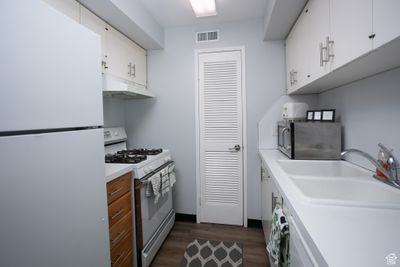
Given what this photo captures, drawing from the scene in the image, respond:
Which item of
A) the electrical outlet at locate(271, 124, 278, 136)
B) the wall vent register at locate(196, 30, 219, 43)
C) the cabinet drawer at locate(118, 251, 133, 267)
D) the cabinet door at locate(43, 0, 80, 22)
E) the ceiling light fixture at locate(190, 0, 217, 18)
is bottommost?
the cabinet drawer at locate(118, 251, 133, 267)

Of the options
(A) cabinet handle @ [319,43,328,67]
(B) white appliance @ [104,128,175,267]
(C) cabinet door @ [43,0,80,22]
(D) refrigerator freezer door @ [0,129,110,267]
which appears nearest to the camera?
(D) refrigerator freezer door @ [0,129,110,267]

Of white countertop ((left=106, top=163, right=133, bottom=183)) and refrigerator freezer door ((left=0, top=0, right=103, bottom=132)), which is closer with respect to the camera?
refrigerator freezer door ((left=0, top=0, right=103, bottom=132))

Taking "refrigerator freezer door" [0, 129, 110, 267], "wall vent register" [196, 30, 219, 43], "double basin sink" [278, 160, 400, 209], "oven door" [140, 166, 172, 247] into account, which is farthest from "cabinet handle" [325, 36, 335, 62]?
"oven door" [140, 166, 172, 247]

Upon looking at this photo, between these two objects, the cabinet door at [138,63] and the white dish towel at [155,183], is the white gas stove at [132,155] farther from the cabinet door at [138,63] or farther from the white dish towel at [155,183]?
the cabinet door at [138,63]

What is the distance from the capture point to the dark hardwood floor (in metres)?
1.94

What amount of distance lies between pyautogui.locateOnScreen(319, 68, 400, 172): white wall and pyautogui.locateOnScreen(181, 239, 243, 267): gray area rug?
1.39 meters

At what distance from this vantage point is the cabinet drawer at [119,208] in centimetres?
143

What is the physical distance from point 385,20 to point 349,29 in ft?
0.87

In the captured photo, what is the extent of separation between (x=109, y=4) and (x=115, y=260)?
1985 mm

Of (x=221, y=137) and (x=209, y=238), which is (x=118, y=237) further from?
(x=221, y=137)

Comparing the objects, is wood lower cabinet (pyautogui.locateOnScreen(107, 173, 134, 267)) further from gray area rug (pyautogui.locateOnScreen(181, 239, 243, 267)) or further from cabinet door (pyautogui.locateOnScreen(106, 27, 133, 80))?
cabinet door (pyautogui.locateOnScreen(106, 27, 133, 80))

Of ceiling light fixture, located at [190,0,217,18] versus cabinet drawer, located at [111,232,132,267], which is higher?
ceiling light fixture, located at [190,0,217,18]

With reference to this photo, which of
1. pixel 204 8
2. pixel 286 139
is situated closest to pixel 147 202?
pixel 286 139

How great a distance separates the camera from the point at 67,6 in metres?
1.47
